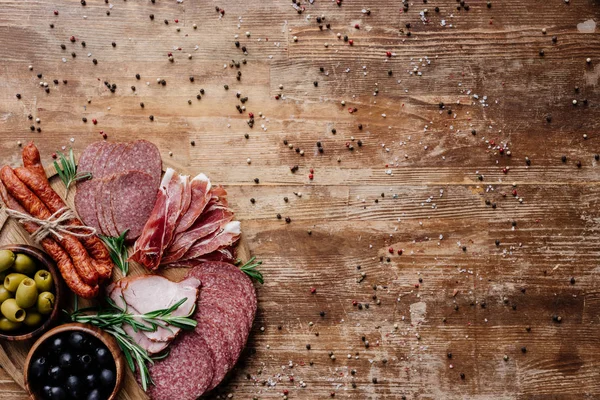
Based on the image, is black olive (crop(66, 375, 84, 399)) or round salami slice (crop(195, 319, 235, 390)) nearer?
black olive (crop(66, 375, 84, 399))

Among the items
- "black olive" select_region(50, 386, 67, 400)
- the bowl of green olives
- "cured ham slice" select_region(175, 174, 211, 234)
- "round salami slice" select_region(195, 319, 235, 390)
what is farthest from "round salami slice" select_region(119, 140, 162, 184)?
"black olive" select_region(50, 386, 67, 400)

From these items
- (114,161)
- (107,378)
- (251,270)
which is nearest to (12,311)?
(107,378)

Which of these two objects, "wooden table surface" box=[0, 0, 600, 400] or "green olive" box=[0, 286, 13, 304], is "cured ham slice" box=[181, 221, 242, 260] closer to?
"wooden table surface" box=[0, 0, 600, 400]

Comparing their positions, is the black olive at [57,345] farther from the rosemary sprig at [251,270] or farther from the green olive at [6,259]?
the rosemary sprig at [251,270]

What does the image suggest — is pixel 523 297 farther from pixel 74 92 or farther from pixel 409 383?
pixel 74 92

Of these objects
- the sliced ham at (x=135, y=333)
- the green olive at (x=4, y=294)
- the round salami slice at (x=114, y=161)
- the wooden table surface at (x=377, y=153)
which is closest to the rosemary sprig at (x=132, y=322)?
the sliced ham at (x=135, y=333)

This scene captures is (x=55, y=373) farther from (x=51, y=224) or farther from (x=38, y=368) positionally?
(x=51, y=224)
